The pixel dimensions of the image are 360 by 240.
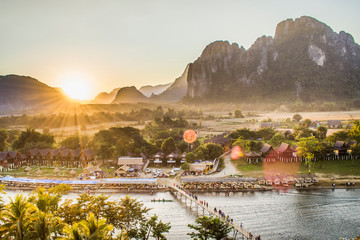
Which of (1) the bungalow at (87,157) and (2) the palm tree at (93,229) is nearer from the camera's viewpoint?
(2) the palm tree at (93,229)

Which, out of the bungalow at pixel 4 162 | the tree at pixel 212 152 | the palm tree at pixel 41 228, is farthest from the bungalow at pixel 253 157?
the bungalow at pixel 4 162

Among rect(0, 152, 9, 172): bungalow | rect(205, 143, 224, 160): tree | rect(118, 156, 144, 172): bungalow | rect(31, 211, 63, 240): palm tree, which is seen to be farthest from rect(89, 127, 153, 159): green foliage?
rect(31, 211, 63, 240): palm tree

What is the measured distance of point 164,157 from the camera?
49.3m

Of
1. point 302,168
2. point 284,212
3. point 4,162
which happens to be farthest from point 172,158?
point 4,162

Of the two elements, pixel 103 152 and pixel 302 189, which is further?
pixel 103 152

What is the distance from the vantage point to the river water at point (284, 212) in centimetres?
2506

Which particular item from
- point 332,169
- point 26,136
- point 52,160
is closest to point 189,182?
point 332,169

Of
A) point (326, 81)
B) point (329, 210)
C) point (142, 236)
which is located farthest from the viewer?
point (326, 81)

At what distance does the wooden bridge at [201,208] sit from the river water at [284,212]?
0.92 m

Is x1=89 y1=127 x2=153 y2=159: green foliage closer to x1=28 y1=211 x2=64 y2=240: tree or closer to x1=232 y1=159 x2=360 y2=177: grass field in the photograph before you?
x1=232 y1=159 x2=360 y2=177: grass field

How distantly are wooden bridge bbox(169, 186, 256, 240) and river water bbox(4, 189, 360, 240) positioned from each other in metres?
0.92

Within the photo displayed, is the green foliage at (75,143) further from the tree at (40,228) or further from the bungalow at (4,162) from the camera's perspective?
the tree at (40,228)

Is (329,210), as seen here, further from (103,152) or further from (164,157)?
(103,152)

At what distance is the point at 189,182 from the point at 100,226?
27619mm
